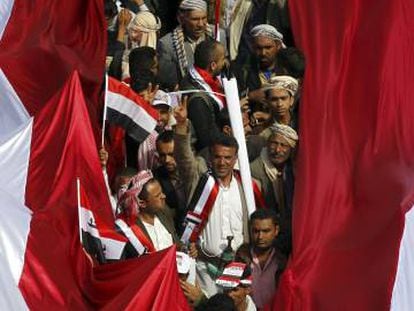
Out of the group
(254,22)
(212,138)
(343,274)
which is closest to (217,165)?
(212,138)

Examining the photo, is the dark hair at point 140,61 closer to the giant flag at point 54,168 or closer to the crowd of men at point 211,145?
the crowd of men at point 211,145

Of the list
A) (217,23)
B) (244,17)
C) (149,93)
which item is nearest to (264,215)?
(149,93)

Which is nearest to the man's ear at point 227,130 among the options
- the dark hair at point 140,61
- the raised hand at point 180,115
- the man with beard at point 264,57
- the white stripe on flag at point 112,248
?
the raised hand at point 180,115

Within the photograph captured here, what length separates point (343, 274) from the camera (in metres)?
12.0

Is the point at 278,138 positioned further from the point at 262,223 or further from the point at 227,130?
the point at 262,223

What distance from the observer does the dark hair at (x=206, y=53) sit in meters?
13.4

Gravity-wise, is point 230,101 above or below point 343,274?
above

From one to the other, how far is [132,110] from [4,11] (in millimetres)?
2035

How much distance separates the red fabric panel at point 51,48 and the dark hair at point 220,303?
7.64 feet

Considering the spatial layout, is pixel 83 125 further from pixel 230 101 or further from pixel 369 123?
pixel 369 123

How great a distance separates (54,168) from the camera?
1265 centimetres

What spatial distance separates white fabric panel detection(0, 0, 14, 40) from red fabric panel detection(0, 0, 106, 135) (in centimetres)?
3

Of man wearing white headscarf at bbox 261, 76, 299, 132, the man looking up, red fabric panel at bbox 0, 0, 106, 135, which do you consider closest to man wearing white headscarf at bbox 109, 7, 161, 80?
red fabric panel at bbox 0, 0, 106, 135

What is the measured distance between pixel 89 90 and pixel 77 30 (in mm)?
784
